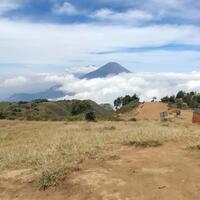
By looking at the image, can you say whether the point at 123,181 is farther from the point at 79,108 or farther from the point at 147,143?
the point at 79,108

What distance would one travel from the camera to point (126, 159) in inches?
452

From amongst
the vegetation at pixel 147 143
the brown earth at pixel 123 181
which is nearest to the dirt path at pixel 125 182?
the brown earth at pixel 123 181

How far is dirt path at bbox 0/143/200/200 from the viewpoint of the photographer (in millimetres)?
8477

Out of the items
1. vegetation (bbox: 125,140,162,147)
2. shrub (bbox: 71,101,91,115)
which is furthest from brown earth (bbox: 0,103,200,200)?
shrub (bbox: 71,101,91,115)

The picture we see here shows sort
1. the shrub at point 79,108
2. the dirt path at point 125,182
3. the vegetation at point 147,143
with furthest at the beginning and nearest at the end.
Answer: the shrub at point 79,108 → the vegetation at point 147,143 → the dirt path at point 125,182

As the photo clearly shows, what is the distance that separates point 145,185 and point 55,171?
2.41 metres

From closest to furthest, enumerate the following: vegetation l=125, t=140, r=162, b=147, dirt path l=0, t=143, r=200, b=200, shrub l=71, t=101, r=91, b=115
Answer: dirt path l=0, t=143, r=200, b=200 → vegetation l=125, t=140, r=162, b=147 → shrub l=71, t=101, r=91, b=115

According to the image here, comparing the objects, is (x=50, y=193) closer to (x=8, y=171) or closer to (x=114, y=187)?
(x=114, y=187)

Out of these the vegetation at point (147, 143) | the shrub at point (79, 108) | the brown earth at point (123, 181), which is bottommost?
the brown earth at point (123, 181)

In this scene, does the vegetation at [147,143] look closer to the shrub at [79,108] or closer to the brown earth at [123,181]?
the brown earth at [123,181]

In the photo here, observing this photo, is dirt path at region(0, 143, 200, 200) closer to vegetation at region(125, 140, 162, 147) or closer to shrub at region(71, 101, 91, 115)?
vegetation at region(125, 140, 162, 147)

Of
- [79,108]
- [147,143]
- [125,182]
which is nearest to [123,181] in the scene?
[125,182]

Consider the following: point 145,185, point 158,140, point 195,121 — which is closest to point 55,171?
point 145,185

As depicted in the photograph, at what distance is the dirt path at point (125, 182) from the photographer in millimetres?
8477
